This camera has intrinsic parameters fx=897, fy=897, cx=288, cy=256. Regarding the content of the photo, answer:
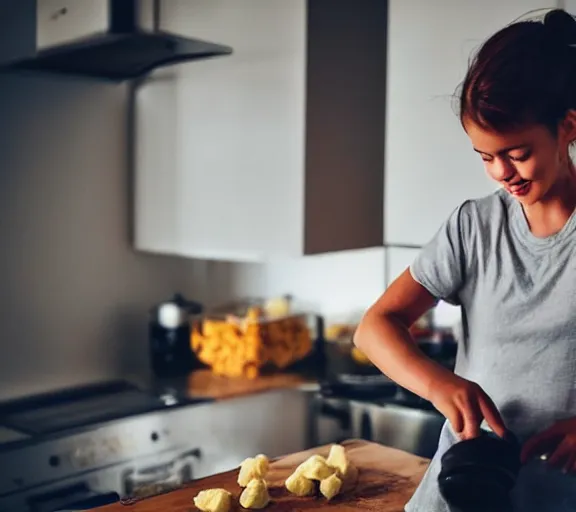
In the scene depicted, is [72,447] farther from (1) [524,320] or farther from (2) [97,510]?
(1) [524,320]

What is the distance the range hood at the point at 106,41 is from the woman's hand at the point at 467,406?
36.5 inches

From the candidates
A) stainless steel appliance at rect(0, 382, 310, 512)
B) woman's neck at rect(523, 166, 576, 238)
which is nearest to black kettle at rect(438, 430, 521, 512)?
woman's neck at rect(523, 166, 576, 238)

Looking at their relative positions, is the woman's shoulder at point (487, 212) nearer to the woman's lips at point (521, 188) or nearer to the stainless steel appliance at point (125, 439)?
the woman's lips at point (521, 188)

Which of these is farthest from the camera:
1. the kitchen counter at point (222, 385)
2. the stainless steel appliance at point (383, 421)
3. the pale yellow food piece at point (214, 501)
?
the kitchen counter at point (222, 385)

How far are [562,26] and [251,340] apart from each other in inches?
42.1

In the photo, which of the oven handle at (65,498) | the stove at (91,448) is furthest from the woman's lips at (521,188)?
the oven handle at (65,498)

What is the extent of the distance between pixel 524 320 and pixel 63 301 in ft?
4.03

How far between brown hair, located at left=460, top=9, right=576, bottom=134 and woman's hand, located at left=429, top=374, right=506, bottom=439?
294 mm

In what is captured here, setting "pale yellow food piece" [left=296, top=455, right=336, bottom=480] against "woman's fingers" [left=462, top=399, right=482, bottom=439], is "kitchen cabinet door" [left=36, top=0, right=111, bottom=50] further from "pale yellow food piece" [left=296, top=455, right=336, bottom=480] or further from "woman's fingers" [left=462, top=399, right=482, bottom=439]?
"woman's fingers" [left=462, top=399, right=482, bottom=439]

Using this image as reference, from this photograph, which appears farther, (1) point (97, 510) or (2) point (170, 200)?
(2) point (170, 200)

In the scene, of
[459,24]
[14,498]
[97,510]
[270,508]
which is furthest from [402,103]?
[14,498]

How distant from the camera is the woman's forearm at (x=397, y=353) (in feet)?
3.44

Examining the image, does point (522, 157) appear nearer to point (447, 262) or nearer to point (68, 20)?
point (447, 262)

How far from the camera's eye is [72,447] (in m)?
1.64
